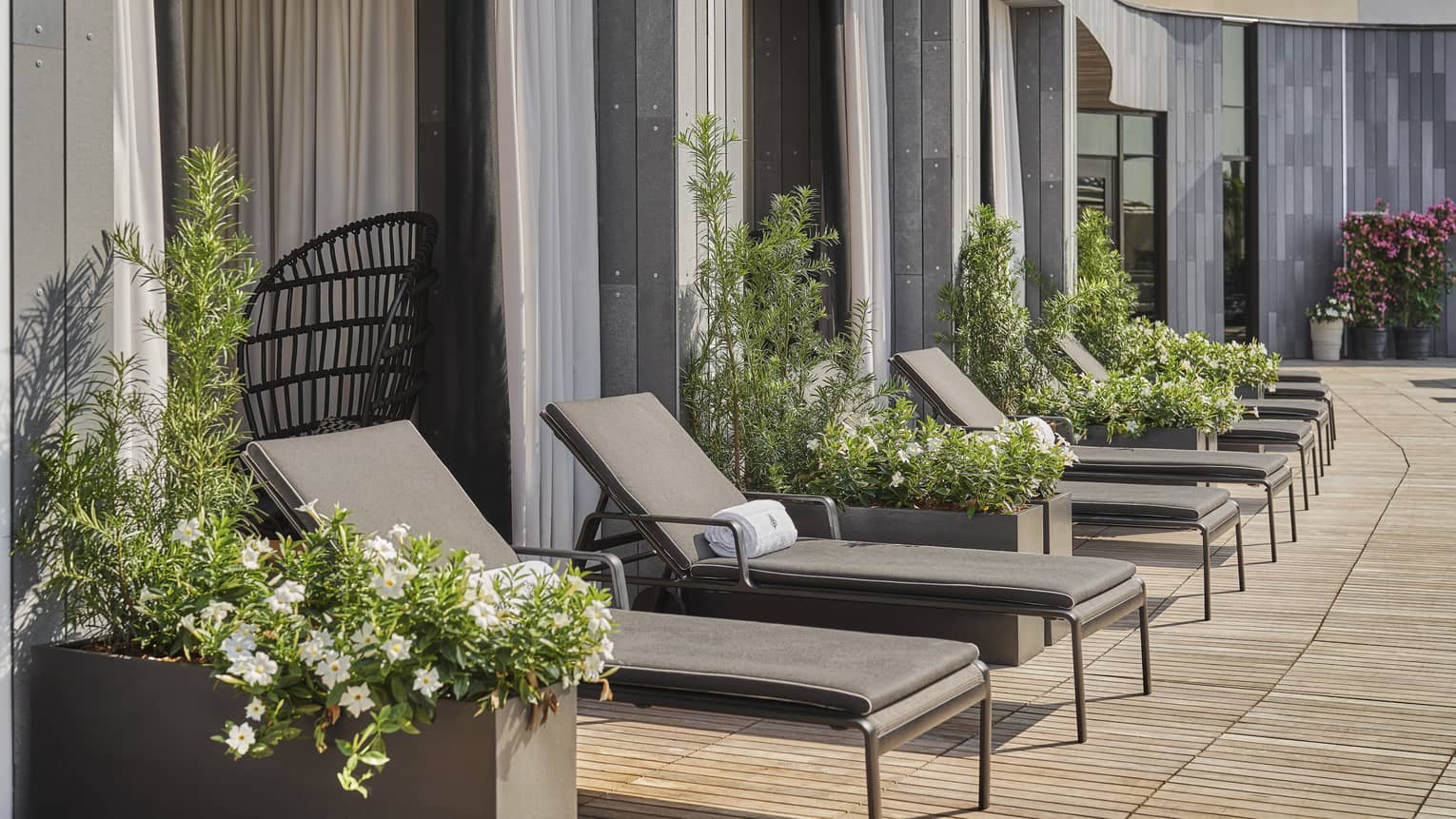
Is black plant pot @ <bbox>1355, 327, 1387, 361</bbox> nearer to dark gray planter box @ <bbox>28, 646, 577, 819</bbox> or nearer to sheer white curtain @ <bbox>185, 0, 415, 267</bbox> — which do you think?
sheer white curtain @ <bbox>185, 0, 415, 267</bbox>

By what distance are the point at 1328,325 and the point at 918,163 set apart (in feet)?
46.6

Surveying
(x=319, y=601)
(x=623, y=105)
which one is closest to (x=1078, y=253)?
(x=623, y=105)

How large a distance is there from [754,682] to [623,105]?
307cm

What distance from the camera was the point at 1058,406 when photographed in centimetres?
785

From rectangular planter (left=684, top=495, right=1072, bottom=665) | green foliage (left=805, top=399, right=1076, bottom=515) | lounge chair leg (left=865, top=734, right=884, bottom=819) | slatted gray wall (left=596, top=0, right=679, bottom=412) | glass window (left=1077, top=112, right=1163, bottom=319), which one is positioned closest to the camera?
lounge chair leg (left=865, top=734, right=884, bottom=819)

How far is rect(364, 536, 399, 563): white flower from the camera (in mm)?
2668

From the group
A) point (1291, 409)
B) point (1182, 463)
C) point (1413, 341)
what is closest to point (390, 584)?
point (1182, 463)

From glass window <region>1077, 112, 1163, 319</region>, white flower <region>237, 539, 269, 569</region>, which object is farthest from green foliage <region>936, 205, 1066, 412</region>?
glass window <region>1077, 112, 1163, 319</region>

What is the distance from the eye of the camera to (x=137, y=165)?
3.43m

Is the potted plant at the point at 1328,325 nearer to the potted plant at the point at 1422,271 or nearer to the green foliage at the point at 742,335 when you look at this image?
the potted plant at the point at 1422,271

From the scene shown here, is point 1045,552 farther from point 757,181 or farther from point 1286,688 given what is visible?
point 757,181

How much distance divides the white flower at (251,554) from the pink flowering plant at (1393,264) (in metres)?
20.4

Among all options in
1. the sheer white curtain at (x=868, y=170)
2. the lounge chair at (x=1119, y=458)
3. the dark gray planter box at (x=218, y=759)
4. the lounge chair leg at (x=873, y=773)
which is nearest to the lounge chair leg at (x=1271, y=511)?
the lounge chair at (x=1119, y=458)

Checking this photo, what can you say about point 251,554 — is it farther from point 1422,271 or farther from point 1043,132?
point 1422,271
